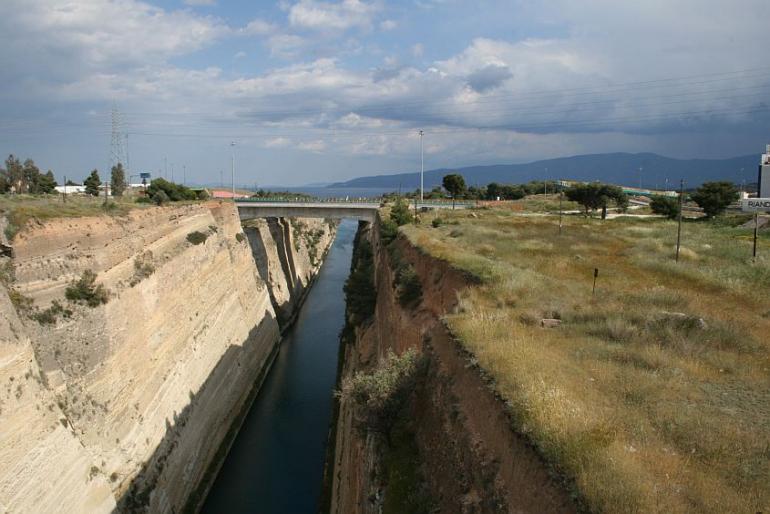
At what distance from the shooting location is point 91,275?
16016 mm

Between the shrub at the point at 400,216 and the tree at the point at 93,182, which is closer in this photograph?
the shrub at the point at 400,216

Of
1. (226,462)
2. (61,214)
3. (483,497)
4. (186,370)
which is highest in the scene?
(61,214)

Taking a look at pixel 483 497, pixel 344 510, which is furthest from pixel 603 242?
pixel 483 497

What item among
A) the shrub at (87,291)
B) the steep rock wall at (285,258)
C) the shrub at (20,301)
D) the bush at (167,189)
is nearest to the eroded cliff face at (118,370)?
the shrub at (20,301)

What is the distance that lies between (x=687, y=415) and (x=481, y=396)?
108 inches

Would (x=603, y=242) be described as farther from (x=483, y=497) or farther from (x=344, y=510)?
(x=483, y=497)

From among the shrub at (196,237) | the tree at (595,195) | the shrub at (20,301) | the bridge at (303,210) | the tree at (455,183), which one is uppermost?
the tree at (455,183)

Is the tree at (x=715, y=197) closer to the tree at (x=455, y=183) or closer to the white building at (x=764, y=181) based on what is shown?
the white building at (x=764, y=181)

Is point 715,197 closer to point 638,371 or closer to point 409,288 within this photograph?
point 409,288

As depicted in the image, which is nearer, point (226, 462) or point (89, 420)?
point (89, 420)

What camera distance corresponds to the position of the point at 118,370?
15.5 meters

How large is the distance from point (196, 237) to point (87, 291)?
34.2ft

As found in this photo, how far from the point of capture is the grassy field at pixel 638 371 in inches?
219

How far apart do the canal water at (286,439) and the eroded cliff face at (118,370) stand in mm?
802
